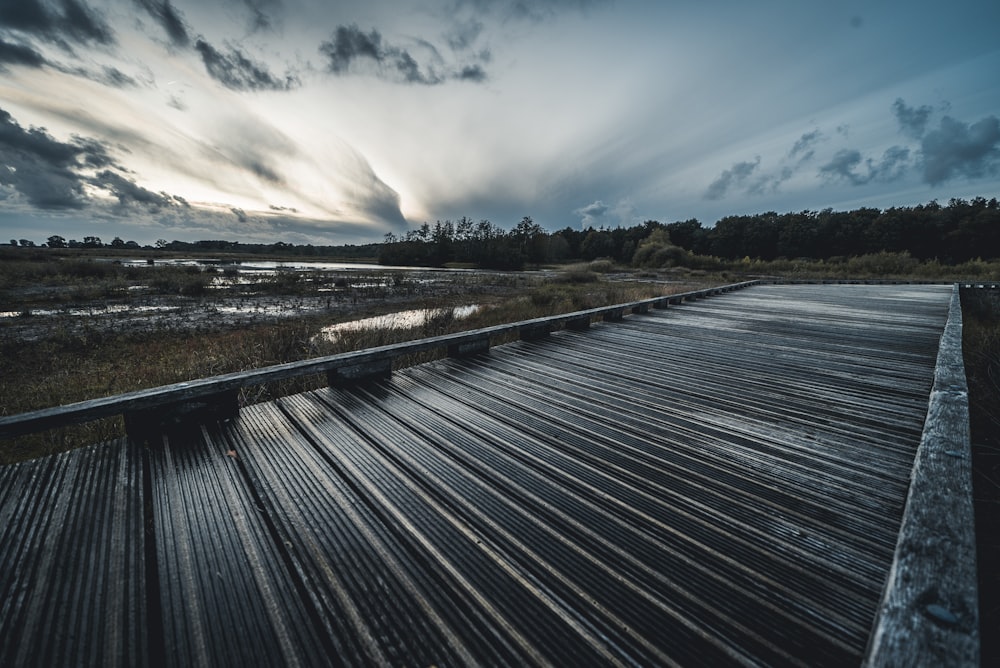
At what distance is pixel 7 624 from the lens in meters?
1.27

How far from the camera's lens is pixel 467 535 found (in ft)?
5.87

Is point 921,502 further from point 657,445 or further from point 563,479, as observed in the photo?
point 563,479

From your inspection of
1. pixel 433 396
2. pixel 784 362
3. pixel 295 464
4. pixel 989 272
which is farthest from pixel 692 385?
pixel 989 272

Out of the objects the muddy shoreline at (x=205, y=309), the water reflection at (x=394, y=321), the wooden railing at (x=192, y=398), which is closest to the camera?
the wooden railing at (x=192, y=398)

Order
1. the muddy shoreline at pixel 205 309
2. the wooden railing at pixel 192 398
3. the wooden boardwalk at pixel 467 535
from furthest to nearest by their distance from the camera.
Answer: the muddy shoreline at pixel 205 309 → the wooden railing at pixel 192 398 → the wooden boardwalk at pixel 467 535

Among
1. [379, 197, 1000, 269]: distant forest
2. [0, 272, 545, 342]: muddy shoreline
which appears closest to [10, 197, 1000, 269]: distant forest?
[379, 197, 1000, 269]: distant forest

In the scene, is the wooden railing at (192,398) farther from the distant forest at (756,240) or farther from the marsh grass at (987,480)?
the distant forest at (756,240)

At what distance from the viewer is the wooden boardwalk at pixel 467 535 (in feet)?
4.20

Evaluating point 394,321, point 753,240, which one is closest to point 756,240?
point 753,240

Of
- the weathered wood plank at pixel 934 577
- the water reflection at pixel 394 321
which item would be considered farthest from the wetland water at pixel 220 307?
the weathered wood plank at pixel 934 577

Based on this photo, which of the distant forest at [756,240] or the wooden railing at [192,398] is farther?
the distant forest at [756,240]

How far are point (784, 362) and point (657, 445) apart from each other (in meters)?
3.23

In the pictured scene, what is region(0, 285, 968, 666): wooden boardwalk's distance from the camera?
1281mm

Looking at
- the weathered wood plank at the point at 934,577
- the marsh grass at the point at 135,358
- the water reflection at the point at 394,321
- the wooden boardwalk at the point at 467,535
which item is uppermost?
the weathered wood plank at the point at 934,577
